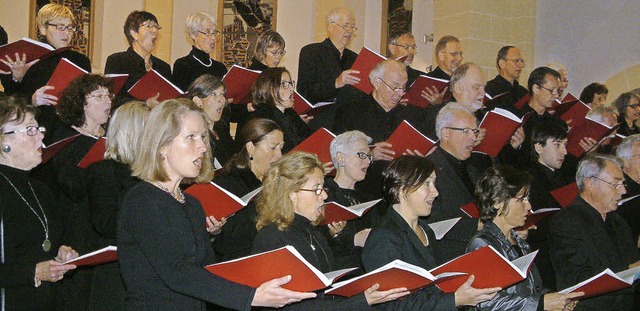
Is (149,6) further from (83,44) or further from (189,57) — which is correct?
(189,57)

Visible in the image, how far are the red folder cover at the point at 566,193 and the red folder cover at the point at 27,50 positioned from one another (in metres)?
3.36

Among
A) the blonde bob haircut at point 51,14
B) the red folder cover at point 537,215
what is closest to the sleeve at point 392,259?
the red folder cover at point 537,215

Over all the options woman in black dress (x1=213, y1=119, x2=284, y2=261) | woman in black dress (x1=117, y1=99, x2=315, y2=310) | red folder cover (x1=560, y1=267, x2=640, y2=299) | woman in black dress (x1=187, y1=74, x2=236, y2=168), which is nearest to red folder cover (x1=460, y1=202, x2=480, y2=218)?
red folder cover (x1=560, y1=267, x2=640, y2=299)

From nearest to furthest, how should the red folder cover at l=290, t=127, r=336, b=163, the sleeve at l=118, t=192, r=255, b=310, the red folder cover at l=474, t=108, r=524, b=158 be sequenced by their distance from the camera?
1. the sleeve at l=118, t=192, r=255, b=310
2. the red folder cover at l=290, t=127, r=336, b=163
3. the red folder cover at l=474, t=108, r=524, b=158

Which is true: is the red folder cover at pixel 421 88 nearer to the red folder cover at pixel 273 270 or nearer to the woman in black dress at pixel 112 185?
the woman in black dress at pixel 112 185

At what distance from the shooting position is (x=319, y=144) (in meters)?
5.36

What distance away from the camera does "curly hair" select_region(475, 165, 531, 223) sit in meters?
4.66

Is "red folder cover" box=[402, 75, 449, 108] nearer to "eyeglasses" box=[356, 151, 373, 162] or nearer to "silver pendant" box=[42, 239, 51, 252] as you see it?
"eyeglasses" box=[356, 151, 373, 162]

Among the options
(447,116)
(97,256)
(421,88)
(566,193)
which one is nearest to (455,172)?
(447,116)

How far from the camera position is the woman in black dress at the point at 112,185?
13.5ft

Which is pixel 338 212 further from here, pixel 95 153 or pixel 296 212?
pixel 95 153

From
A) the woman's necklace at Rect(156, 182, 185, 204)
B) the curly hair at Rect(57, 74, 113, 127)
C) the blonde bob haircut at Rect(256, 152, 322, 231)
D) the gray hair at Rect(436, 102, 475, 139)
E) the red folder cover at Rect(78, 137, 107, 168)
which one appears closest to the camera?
the woman's necklace at Rect(156, 182, 185, 204)

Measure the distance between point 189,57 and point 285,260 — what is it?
4326mm

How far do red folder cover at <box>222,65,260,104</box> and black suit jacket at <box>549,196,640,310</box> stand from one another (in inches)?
91.3
